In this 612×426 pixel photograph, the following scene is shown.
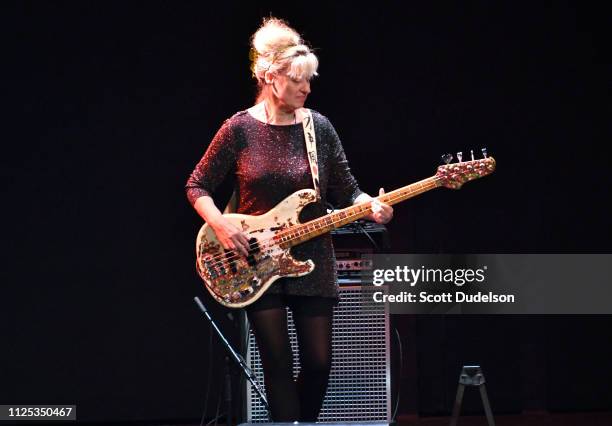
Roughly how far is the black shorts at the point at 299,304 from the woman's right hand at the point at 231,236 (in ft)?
0.55

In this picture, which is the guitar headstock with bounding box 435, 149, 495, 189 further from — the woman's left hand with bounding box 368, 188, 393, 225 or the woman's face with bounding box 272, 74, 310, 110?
the woman's face with bounding box 272, 74, 310, 110

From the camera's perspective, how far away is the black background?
5.11 meters

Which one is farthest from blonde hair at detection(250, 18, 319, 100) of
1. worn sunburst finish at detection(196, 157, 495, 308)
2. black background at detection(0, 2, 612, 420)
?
black background at detection(0, 2, 612, 420)

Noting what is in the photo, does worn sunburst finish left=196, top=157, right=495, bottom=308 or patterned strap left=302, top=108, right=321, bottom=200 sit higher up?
patterned strap left=302, top=108, right=321, bottom=200

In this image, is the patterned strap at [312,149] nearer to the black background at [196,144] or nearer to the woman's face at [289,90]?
the woman's face at [289,90]

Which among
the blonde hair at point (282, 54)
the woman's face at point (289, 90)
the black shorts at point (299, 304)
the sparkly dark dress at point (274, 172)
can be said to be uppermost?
the blonde hair at point (282, 54)

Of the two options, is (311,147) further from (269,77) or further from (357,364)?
(357,364)

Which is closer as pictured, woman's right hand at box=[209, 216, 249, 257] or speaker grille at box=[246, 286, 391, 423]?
woman's right hand at box=[209, 216, 249, 257]

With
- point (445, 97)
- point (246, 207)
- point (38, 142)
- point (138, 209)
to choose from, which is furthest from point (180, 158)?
point (246, 207)

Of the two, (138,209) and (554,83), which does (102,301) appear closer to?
(138,209)

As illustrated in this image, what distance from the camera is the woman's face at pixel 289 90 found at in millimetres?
2959

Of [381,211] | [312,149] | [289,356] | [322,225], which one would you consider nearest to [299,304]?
[289,356]

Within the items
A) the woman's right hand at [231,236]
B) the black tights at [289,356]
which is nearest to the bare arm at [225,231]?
the woman's right hand at [231,236]

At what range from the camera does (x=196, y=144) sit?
16.9 ft
